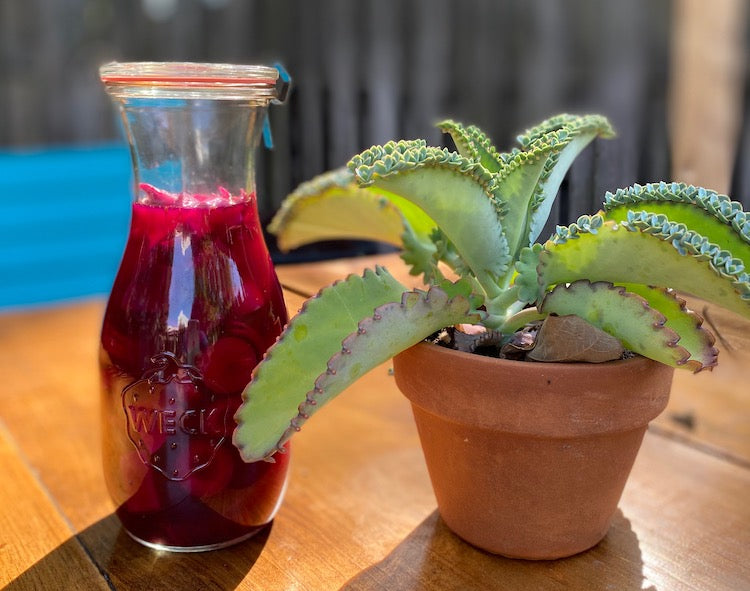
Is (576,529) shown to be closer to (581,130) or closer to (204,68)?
(581,130)

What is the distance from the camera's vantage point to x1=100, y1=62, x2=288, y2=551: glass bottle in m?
0.51

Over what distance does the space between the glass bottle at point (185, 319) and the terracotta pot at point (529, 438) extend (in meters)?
0.12

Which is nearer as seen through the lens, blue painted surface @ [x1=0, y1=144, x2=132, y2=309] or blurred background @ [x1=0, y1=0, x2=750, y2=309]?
blurred background @ [x1=0, y1=0, x2=750, y2=309]

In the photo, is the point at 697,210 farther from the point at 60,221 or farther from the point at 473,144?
the point at 60,221

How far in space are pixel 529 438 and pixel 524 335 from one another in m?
0.07

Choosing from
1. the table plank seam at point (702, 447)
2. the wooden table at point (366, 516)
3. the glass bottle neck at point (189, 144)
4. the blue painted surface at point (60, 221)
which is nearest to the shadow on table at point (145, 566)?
the wooden table at point (366, 516)

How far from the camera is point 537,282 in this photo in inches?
18.6

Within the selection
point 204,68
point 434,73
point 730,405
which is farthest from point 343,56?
point 204,68

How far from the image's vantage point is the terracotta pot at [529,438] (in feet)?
1.48

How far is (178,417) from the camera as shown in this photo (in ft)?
1.67

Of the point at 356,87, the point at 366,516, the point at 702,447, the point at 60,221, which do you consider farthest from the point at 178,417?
the point at 356,87

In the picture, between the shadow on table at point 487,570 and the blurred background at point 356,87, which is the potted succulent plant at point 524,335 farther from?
the blurred background at point 356,87

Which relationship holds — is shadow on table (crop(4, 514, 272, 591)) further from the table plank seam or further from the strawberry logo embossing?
the table plank seam

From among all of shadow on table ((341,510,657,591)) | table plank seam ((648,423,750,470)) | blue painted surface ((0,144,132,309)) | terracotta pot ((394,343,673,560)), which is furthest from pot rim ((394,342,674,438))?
blue painted surface ((0,144,132,309))
